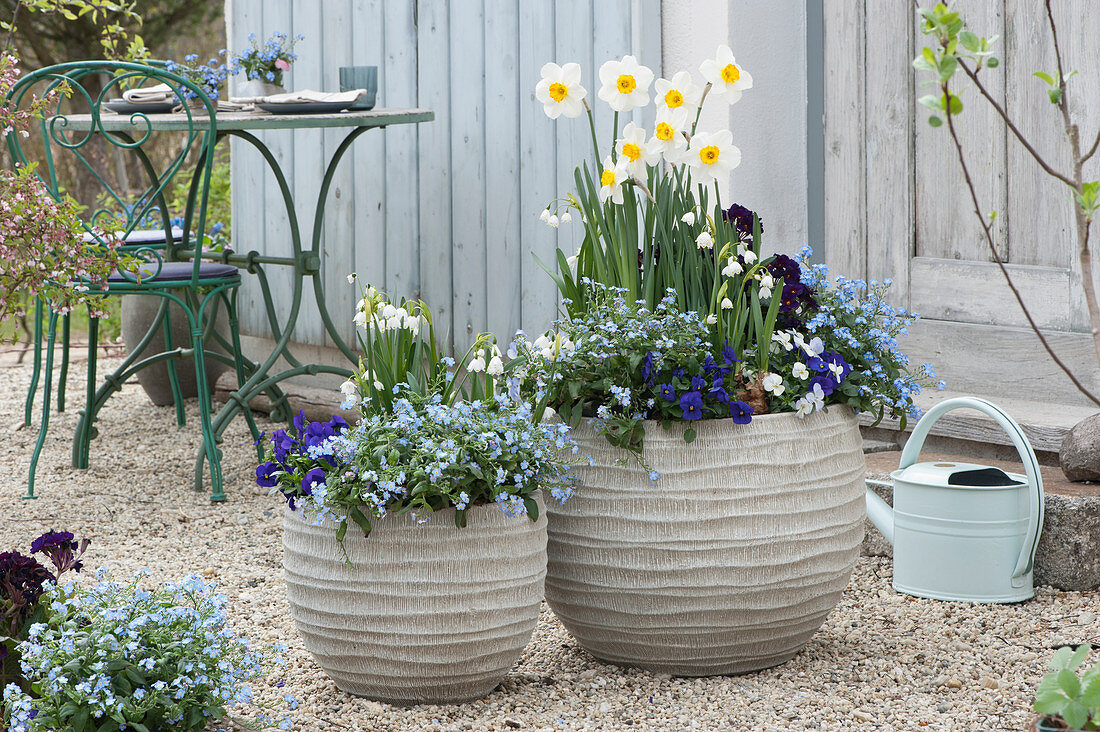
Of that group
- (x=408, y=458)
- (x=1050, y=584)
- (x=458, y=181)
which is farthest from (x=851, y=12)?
(x=408, y=458)

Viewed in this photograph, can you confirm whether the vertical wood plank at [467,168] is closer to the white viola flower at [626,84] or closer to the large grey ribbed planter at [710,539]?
the white viola flower at [626,84]

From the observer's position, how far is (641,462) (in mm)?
2002

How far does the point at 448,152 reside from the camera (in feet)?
13.2

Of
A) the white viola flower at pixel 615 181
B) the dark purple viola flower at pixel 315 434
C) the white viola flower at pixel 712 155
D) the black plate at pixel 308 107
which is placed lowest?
the dark purple viola flower at pixel 315 434

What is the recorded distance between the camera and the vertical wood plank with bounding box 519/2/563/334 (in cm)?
362

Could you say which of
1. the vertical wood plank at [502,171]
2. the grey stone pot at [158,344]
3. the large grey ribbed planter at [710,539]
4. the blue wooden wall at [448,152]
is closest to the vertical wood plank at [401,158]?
the blue wooden wall at [448,152]

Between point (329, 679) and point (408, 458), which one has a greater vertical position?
point (408, 458)

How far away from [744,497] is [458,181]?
2257 mm

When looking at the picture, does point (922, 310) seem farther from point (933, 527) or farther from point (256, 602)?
point (256, 602)

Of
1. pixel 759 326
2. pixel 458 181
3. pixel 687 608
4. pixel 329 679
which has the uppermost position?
pixel 458 181

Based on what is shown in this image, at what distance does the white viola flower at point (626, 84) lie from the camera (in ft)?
6.91

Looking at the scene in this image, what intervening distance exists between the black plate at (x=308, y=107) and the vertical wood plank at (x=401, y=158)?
594 mm

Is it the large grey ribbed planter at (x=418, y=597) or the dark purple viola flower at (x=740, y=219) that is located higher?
the dark purple viola flower at (x=740, y=219)

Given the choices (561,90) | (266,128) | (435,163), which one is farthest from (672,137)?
(435,163)
